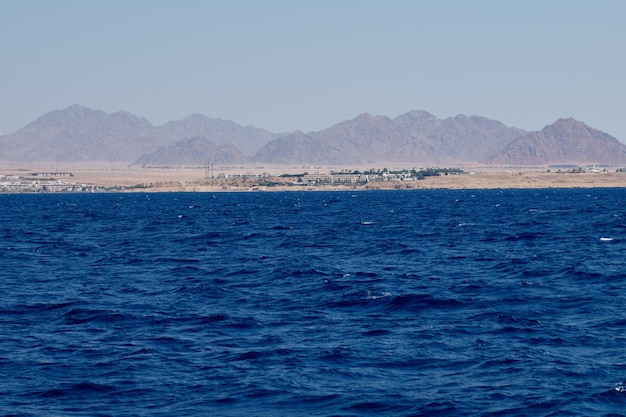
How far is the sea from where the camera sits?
29484 mm

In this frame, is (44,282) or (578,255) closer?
(44,282)

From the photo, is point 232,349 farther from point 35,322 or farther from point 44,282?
point 44,282

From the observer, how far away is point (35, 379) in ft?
106

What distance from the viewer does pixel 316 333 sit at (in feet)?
129

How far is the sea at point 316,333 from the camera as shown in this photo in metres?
29.5

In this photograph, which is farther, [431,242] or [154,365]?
[431,242]

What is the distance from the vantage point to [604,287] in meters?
52.1

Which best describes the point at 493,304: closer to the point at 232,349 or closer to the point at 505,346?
the point at 505,346

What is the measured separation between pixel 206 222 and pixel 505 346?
340 ft

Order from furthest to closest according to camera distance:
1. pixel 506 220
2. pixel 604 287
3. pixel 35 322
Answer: pixel 506 220, pixel 604 287, pixel 35 322

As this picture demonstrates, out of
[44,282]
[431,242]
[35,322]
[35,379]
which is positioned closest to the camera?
[35,379]

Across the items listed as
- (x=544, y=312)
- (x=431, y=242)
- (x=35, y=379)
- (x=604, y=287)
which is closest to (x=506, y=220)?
(x=431, y=242)

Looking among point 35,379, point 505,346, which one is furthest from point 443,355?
point 35,379

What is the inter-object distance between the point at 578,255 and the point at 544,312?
1175 inches
